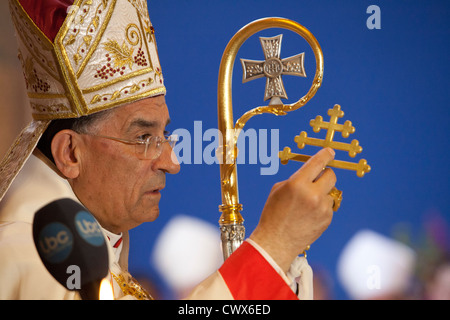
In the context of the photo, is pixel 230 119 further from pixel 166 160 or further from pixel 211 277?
pixel 211 277

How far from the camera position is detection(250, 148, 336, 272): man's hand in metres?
1.30

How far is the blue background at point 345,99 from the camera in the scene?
3137 millimetres

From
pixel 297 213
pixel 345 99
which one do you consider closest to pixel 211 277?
pixel 297 213

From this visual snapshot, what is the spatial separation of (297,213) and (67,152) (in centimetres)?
72

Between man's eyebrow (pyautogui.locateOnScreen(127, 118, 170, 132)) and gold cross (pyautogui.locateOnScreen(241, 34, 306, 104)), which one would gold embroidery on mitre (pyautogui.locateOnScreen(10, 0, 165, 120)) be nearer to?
man's eyebrow (pyautogui.locateOnScreen(127, 118, 170, 132))

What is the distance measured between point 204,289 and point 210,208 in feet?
5.98

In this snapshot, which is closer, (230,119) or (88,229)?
(88,229)

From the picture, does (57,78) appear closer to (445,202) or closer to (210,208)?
(210,208)

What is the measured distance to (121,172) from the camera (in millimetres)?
1633

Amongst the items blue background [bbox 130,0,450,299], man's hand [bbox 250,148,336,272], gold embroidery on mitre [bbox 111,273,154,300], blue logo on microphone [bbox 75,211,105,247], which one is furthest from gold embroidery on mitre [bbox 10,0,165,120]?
blue background [bbox 130,0,450,299]
